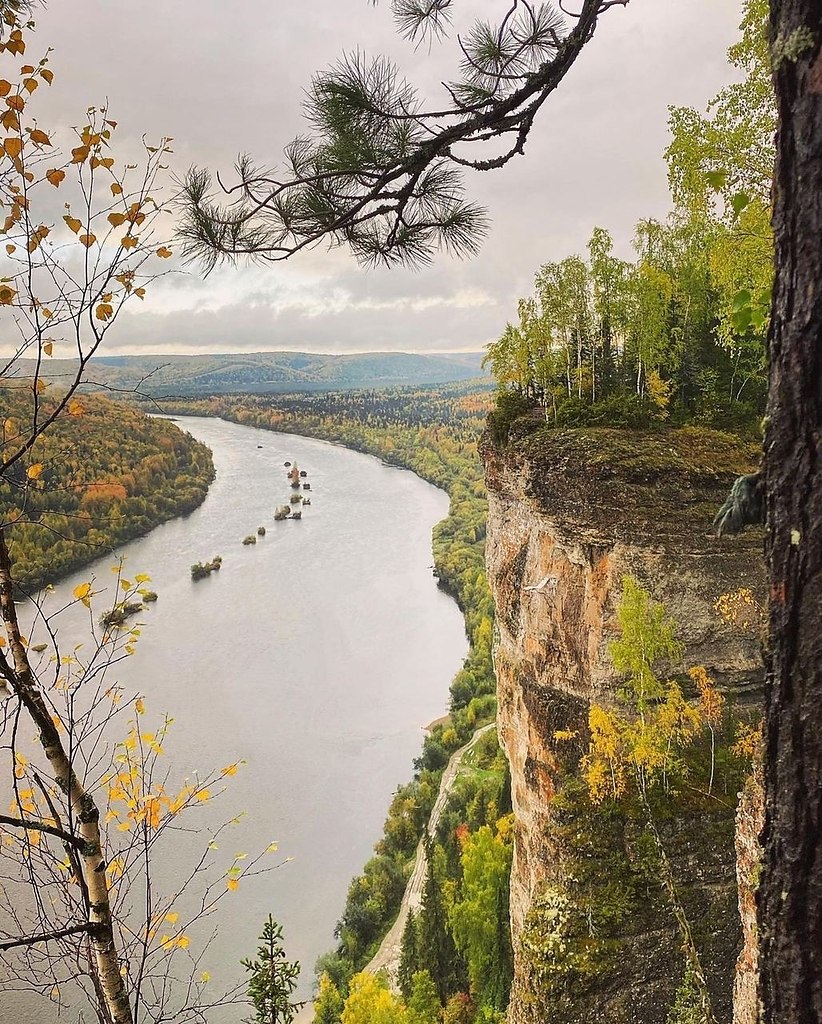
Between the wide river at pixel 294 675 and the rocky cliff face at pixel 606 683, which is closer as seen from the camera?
the rocky cliff face at pixel 606 683

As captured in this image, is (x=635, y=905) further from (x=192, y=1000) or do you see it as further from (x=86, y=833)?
(x=192, y=1000)

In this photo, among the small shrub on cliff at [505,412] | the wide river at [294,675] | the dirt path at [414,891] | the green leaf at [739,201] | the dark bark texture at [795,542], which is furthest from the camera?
the wide river at [294,675]

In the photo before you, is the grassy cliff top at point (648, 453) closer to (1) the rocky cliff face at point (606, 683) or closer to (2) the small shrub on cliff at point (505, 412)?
(1) the rocky cliff face at point (606, 683)

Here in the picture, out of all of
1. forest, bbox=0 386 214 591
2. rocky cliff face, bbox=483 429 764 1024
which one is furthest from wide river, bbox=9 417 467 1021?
rocky cliff face, bbox=483 429 764 1024

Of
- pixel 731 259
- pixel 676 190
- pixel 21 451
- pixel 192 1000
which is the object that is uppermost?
pixel 676 190

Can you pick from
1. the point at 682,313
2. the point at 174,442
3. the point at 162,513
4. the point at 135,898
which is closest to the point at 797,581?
the point at 682,313

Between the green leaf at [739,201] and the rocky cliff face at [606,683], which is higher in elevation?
the green leaf at [739,201]

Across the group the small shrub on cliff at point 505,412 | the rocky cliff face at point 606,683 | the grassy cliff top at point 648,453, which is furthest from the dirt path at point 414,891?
the grassy cliff top at point 648,453
